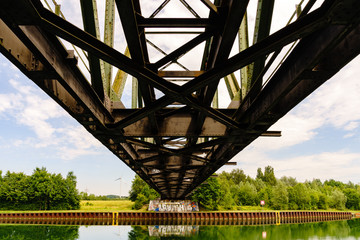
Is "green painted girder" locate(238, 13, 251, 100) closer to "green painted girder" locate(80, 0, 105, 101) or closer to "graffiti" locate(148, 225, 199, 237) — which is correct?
"green painted girder" locate(80, 0, 105, 101)

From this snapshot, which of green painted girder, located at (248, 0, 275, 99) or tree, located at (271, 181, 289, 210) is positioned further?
tree, located at (271, 181, 289, 210)

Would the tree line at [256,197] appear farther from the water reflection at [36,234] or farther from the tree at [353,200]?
the water reflection at [36,234]

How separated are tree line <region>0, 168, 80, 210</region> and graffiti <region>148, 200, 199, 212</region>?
22.0m

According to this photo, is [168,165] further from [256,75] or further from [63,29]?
[63,29]

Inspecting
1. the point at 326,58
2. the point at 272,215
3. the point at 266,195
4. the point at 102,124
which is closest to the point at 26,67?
the point at 102,124

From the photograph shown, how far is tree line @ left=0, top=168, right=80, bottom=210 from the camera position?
6569 cm

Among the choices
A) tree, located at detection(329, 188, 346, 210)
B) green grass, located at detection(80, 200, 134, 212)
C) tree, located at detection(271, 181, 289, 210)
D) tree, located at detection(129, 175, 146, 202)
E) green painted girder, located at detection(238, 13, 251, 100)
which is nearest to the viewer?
green painted girder, located at detection(238, 13, 251, 100)

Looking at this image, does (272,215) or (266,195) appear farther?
(266,195)

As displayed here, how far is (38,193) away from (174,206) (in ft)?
108

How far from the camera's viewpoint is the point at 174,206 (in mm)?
62125

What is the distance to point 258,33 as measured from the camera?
5.09 meters

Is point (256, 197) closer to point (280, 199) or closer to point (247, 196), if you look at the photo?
point (247, 196)

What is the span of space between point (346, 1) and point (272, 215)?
209 feet

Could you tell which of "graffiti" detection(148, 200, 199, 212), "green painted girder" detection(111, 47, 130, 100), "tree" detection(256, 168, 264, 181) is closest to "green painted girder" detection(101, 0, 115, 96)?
"green painted girder" detection(111, 47, 130, 100)
